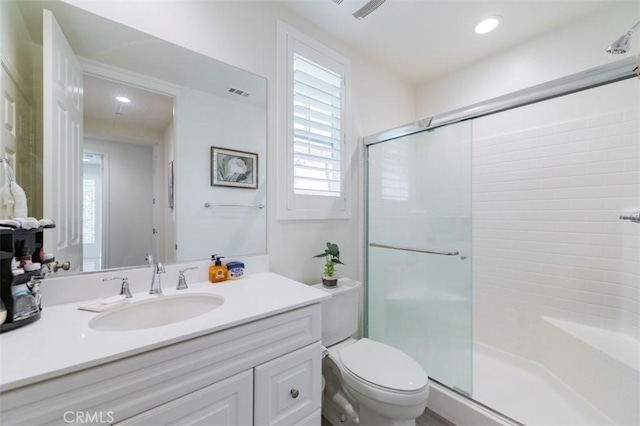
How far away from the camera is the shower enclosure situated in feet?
5.10

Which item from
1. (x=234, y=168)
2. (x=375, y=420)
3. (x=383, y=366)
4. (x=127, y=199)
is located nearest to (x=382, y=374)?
(x=383, y=366)

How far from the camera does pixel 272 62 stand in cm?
160

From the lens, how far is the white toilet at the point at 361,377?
3.84ft

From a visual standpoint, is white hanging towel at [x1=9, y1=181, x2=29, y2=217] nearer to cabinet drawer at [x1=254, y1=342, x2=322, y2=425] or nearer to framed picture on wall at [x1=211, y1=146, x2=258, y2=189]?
framed picture on wall at [x1=211, y1=146, x2=258, y2=189]

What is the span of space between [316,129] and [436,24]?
106 cm

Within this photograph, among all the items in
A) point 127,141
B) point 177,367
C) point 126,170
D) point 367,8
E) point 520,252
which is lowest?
point 177,367

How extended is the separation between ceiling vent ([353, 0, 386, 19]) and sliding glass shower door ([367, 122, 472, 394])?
80 cm

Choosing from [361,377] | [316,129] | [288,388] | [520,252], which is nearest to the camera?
[288,388]

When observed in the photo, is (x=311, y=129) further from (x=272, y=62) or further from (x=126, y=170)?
(x=126, y=170)

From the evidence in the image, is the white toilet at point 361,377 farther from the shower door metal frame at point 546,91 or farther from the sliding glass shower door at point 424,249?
the shower door metal frame at point 546,91

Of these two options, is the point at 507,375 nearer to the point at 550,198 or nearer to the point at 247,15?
the point at 550,198

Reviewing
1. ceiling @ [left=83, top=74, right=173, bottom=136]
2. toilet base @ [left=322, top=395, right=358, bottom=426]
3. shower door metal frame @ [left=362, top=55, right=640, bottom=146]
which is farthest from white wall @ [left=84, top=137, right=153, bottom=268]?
shower door metal frame @ [left=362, top=55, right=640, bottom=146]

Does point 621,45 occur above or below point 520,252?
above

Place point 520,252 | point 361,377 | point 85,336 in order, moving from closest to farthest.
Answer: point 85,336
point 361,377
point 520,252
